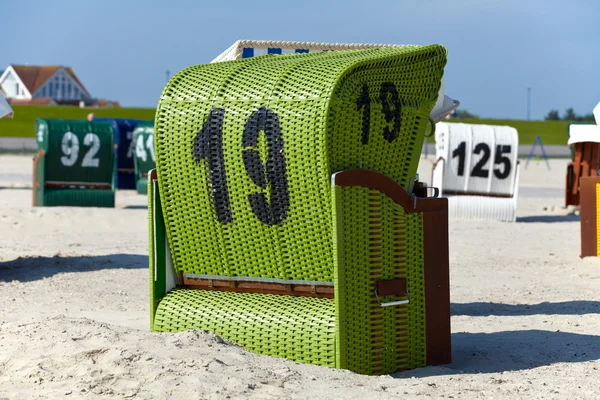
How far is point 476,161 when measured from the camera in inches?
636

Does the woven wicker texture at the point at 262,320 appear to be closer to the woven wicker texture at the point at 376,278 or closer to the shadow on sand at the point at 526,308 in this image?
the woven wicker texture at the point at 376,278

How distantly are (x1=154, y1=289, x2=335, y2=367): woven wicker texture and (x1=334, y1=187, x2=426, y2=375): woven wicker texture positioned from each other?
15 cm

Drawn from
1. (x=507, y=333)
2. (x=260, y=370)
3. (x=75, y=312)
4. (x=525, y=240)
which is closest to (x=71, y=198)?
(x=525, y=240)

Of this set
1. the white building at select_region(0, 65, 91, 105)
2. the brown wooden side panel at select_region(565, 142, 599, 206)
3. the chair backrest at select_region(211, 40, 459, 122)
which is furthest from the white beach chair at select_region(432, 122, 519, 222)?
the white building at select_region(0, 65, 91, 105)

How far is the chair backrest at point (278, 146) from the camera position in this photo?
210 inches

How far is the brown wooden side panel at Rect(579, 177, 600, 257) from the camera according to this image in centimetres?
1070

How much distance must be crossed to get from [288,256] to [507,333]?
217cm

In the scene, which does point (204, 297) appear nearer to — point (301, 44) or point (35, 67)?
point (301, 44)

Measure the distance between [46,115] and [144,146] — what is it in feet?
132

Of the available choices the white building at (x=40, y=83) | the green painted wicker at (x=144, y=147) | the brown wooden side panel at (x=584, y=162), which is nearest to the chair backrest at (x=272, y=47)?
the brown wooden side panel at (x=584, y=162)

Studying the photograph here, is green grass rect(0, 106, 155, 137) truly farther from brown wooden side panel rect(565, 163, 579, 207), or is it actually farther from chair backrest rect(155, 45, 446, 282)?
chair backrest rect(155, 45, 446, 282)

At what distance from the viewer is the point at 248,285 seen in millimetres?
5875

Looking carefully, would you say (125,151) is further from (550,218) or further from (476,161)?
(550,218)

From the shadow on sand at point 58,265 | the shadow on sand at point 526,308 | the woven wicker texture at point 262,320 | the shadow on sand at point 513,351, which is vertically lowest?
the shadow on sand at point 526,308
